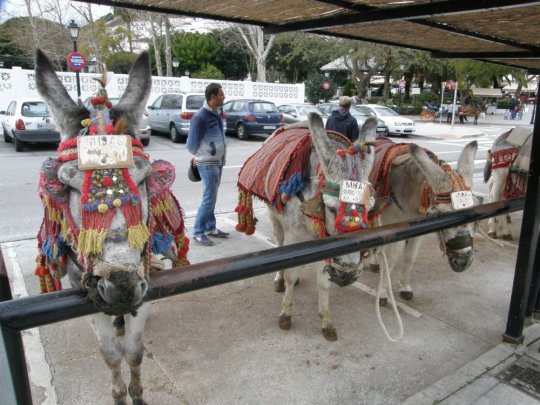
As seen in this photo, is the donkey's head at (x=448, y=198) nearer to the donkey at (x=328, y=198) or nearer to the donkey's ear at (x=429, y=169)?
the donkey's ear at (x=429, y=169)

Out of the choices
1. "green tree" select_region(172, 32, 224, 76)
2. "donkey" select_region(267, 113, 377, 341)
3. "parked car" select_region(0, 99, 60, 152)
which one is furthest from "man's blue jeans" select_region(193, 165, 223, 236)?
"green tree" select_region(172, 32, 224, 76)

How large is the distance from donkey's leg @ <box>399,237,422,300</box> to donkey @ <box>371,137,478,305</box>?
1 centimetres

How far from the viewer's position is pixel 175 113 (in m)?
16.3

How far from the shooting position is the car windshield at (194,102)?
53.0 feet

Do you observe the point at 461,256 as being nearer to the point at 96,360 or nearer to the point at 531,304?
the point at 531,304

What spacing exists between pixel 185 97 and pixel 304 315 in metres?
13.7

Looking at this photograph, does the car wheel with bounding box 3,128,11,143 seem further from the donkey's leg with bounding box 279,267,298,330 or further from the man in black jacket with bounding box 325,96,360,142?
the donkey's leg with bounding box 279,267,298,330

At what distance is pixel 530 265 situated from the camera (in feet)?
10.6

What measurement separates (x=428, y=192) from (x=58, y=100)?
287 centimetres

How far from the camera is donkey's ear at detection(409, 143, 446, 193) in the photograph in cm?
344

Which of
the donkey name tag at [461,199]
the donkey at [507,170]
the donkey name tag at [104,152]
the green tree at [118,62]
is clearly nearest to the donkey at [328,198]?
the donkey name tag at [461,199]

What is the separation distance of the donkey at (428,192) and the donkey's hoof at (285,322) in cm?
111

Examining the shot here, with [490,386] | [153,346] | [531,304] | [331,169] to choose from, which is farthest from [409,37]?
[153,346]

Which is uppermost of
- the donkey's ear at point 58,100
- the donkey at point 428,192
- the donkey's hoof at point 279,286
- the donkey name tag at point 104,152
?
the donkey's ear at point 58,100
